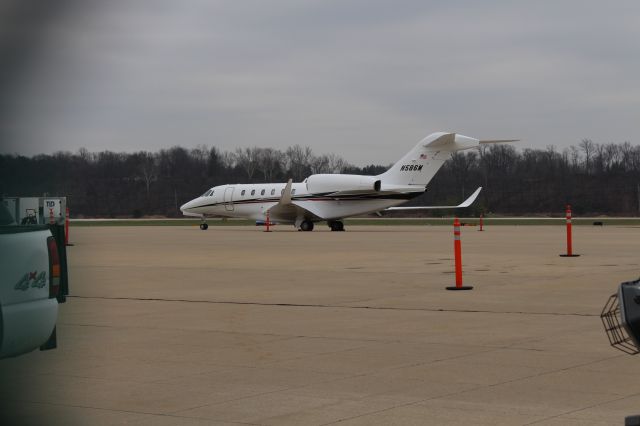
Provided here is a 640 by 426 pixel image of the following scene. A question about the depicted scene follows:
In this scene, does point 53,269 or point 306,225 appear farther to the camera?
point 306,225

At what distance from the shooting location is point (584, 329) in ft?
35.6

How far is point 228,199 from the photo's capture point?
167ft

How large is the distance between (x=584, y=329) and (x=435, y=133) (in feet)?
→ 112

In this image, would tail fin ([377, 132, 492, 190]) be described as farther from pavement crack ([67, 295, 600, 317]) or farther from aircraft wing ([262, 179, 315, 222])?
pavement crack ([67, 295, 600, 317])

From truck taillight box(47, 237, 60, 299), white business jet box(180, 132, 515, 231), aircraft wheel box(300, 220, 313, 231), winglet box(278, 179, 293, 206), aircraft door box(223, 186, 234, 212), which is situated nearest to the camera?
truck taillight box(47, 237, 60, 299)

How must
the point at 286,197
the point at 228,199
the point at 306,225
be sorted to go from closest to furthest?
the point at 286,197 < the point at 306,225 < the point at 228,199

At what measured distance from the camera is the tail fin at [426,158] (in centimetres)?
4425

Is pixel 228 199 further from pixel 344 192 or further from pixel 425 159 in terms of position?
pixel 425 159

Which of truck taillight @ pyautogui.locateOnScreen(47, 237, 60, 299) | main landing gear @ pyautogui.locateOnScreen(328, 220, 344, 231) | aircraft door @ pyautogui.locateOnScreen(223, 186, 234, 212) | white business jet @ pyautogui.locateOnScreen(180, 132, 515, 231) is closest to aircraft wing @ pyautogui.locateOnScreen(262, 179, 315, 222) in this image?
white business jet @ pyautogui.locateOnScreen(180, 132, 515, 231)

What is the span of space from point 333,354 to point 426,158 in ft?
117

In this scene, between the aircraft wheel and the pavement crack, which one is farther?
the aircraft wheel

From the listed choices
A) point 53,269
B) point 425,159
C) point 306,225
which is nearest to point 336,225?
point 306,225

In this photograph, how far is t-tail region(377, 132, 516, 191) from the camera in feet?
145

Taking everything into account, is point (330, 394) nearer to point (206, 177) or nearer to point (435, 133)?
point (435, 133)
